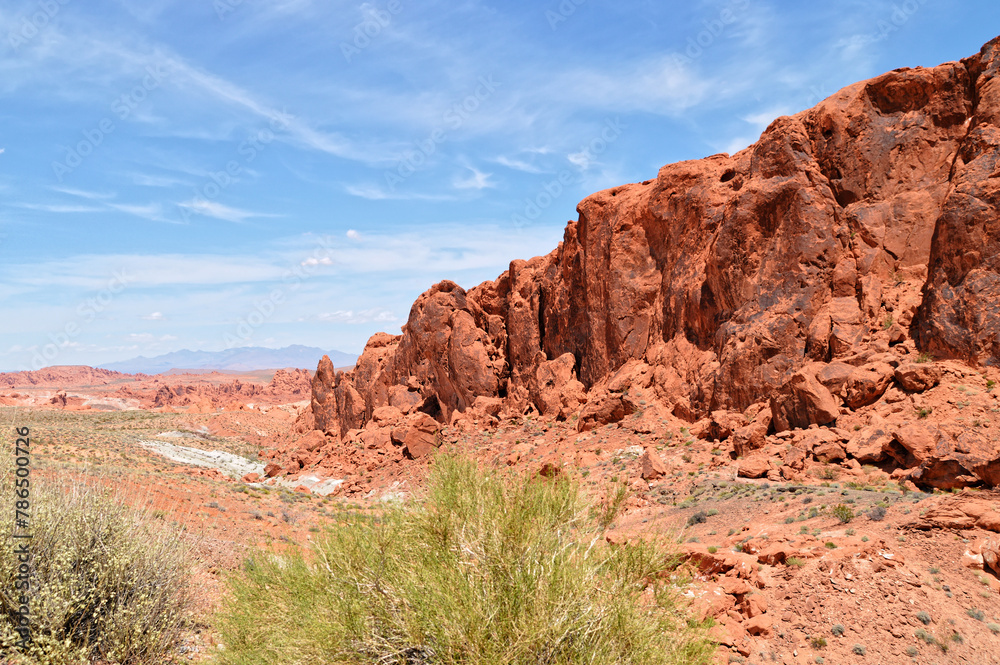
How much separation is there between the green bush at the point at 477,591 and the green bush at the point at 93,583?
1541 mm

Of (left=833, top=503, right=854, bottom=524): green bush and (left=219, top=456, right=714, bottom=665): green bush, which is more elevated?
(left=219, top=456, right=714, bottom=665): green bush

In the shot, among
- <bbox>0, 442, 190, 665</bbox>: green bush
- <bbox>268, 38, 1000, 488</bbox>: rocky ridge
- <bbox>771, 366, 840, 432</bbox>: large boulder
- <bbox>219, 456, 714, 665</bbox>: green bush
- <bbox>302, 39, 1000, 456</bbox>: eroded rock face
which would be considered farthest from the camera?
<bbox>771, 366, 840, 432</bbox>: large boulder

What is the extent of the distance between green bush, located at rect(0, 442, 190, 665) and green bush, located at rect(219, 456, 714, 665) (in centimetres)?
154

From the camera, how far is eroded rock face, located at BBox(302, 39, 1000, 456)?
18.6 metres

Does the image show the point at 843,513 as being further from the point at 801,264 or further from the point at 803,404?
the point at 801,264

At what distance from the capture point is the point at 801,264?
22406 millimetres

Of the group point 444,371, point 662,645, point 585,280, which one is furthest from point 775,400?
point 444,371

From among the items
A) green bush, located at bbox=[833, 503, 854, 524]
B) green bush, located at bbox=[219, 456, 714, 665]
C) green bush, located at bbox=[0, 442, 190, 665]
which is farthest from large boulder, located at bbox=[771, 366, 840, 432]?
green bush, located at bbox=[0, 442, 190, 665]

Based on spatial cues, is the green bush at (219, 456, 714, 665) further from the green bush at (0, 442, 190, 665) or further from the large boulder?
the large boulder

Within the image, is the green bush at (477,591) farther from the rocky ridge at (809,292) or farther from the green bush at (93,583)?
the rocky ridge at (809,292)

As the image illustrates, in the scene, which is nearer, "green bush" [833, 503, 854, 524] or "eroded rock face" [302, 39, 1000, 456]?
"green bush" [833, 503, 854, 524]

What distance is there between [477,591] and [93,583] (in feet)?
18.3

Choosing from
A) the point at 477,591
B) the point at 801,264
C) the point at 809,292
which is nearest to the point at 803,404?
the point at 809,292

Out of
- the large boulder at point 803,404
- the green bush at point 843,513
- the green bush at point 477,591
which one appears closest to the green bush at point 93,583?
the green bush at point 477,591
